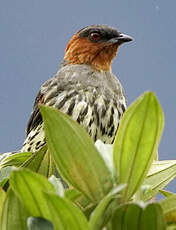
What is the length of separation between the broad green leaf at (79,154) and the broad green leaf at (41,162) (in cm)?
10

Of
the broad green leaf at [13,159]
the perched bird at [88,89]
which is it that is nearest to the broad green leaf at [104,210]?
the broad green leaf at [13,159]

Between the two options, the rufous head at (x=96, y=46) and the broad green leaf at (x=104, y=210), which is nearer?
the broad green leaf at (x=104, y=210)

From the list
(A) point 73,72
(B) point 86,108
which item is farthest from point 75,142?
(A) point 73,72

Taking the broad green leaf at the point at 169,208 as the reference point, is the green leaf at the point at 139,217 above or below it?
above

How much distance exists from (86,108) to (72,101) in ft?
0.24

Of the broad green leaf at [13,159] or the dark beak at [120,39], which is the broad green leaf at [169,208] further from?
the dark beak at [120,39]

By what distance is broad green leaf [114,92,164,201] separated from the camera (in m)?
0.39

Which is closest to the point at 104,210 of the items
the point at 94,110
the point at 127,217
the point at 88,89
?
the point at 127,217

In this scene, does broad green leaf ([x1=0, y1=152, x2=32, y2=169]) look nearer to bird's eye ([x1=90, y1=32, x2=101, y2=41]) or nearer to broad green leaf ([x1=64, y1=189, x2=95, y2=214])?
broad green leaf ([x1=64, y1=189, x2=95, y2=214])

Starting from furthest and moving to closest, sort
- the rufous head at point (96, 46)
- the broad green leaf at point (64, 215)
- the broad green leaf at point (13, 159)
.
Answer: the rufous head at point (96, 46) < the broad green leaf at point (13, 159) < the broad green leaf at point (64, 215)

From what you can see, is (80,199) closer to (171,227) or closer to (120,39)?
(171,227)

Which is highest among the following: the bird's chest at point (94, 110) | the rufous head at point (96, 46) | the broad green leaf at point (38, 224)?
the broad green leaf at point (38, 224)

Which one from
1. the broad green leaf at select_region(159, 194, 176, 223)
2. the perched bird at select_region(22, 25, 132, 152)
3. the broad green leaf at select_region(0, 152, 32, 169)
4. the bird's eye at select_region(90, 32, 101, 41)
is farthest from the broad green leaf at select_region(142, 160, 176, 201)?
the bird's eye at select_region(90, 32, 101, 41)

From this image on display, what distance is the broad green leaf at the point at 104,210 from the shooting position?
35 centimetres
